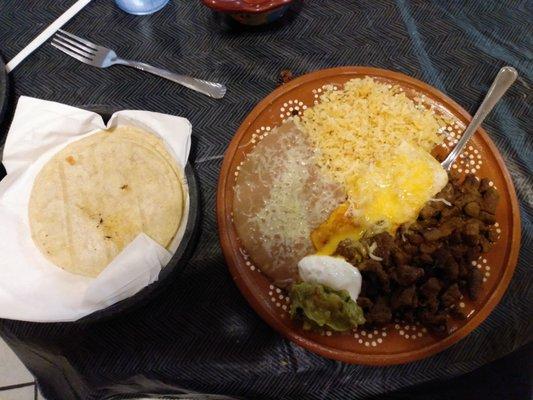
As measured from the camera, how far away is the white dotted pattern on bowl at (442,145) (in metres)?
1.22

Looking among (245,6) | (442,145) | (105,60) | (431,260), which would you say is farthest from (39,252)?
(442,145)

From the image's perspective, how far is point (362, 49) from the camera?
1.62 metres

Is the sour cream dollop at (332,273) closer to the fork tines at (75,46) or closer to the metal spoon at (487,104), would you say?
the metal spoon at (487,104)

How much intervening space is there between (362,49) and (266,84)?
37 centimetres

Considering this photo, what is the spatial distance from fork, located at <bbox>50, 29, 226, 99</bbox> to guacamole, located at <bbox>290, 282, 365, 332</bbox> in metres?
0.74

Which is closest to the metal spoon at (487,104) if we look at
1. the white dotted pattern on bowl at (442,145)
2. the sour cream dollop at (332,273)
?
the white dotted pattern on bowl at (442,145)

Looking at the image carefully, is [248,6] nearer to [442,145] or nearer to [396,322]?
[442,145]

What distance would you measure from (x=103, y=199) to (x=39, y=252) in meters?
0.23

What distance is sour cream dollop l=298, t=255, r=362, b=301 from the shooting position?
1.20 metres

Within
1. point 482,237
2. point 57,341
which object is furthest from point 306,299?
point 57,341

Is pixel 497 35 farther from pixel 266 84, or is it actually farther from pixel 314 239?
pixel 314 239

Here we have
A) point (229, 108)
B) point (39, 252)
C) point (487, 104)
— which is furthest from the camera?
point (229, 108)

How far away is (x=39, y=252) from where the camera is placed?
130cm

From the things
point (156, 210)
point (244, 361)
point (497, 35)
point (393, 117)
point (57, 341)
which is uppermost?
point (497, 35)
